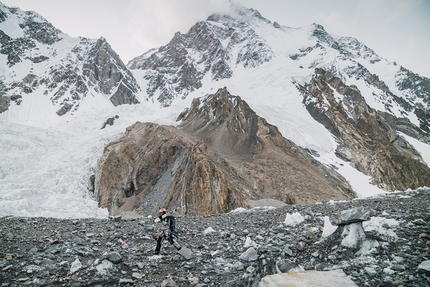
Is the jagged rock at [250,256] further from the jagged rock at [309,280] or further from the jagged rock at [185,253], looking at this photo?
the jagged rock at [309,280]

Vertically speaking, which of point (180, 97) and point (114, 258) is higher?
point (180, 97)

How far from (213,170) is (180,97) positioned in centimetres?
12009

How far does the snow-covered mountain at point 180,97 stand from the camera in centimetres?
4522

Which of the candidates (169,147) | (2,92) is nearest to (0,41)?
(2,92)

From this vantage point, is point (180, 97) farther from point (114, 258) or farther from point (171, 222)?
point (114, 258)

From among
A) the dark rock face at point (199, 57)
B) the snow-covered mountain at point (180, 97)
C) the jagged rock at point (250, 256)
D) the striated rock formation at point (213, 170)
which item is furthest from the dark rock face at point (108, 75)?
the jagged rock at point (250, 256)

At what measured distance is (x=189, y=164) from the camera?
113 feet

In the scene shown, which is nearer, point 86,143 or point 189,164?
point 189,164

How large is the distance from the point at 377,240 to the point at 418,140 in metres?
121

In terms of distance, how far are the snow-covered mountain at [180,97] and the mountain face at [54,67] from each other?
0.58m

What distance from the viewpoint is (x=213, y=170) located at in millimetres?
30719

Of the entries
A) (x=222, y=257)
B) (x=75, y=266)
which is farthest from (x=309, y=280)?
(x=75, y=266)

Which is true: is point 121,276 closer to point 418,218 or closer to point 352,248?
point 352,248

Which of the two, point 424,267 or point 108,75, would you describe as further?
point 108,75
